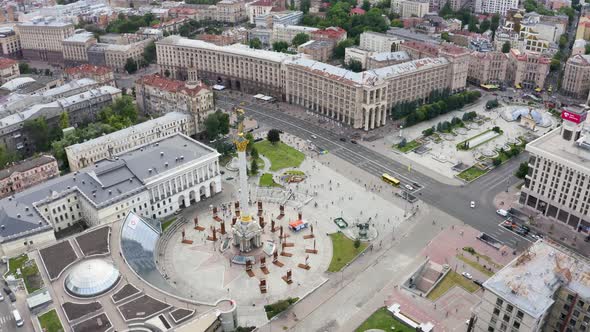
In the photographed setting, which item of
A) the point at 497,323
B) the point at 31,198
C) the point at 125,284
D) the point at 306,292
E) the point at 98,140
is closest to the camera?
the point at 497,323

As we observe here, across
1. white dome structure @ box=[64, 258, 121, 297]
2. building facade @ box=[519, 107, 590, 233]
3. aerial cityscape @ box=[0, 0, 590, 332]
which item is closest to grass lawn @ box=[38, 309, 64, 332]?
aerial cityscape @ box=[0, 0, 590, 332]

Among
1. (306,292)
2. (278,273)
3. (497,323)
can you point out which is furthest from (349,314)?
(497,323)

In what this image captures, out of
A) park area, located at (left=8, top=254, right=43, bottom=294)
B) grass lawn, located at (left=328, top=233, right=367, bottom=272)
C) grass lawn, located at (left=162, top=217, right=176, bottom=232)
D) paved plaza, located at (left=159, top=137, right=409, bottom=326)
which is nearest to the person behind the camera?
park area, located at (left=8, top=254, right=43, bottom=294)

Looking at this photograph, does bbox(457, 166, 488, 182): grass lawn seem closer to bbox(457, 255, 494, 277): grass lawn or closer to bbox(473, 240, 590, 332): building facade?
bbox(457, 255, 494, 277): grass lawn

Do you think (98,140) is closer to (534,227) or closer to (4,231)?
(4,231)

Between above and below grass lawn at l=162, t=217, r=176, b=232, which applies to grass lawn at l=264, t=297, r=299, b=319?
below
